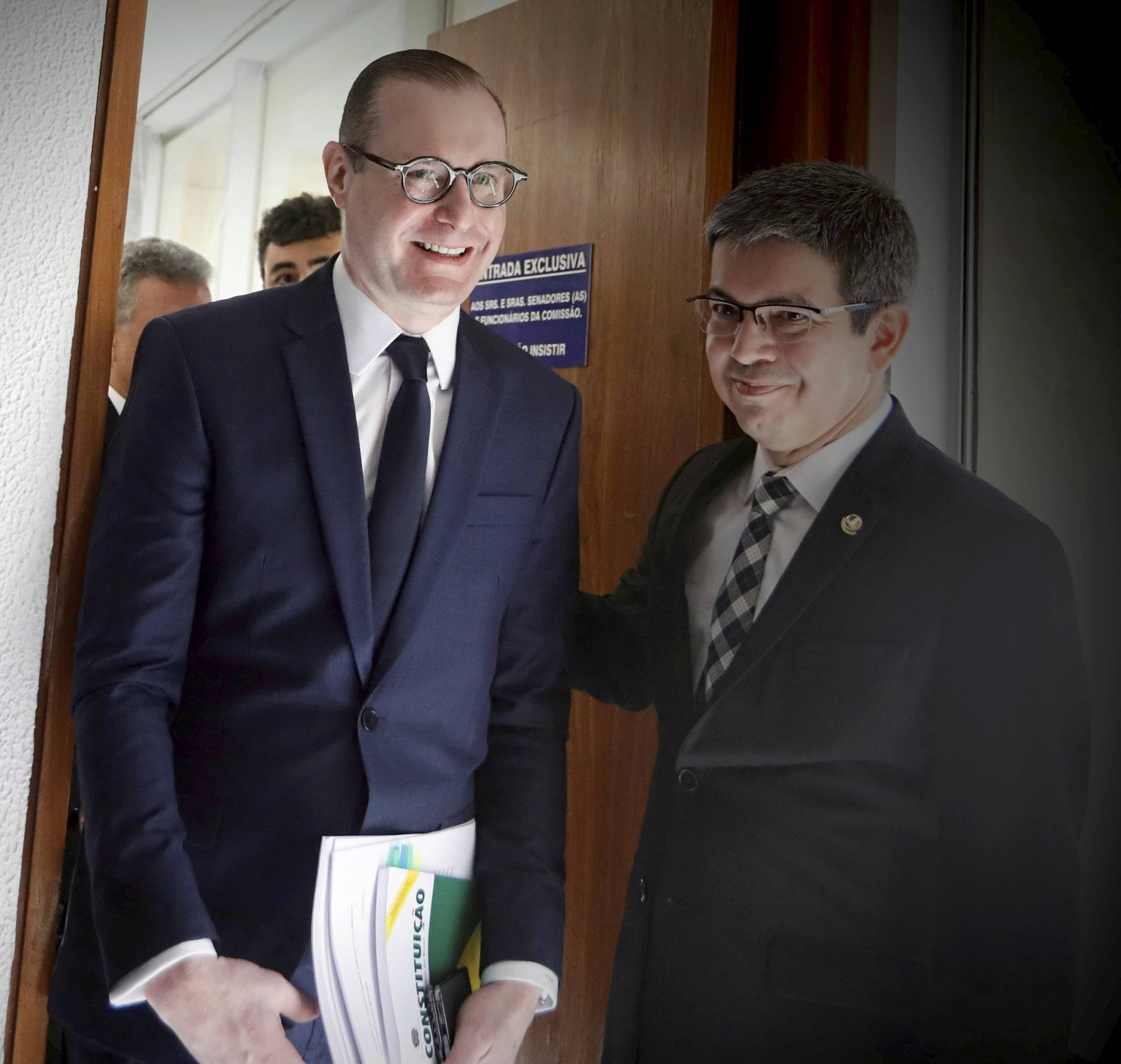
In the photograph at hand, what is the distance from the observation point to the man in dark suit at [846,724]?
119cm

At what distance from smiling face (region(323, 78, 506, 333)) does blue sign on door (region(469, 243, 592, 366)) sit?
798mm

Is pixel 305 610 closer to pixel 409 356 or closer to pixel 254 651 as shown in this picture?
pixel 254 651

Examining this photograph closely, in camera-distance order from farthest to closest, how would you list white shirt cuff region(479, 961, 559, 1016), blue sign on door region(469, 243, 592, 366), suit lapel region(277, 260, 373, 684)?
blue sign on door region(469, 243, 592, 366)
white shirt cuff region(479, 961, 559, 1016)
suit lapel region(277, 260, 373, 684)

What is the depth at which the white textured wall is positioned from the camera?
1073mm

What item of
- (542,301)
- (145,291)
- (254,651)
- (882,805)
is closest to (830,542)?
(882,805)

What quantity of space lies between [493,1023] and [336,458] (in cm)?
72

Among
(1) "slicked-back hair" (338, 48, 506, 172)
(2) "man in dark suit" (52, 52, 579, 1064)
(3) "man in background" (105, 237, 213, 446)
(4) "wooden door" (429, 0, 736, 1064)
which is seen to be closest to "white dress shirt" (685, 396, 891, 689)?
(2) "man in dark suit" (52, 52, 579, 1064)

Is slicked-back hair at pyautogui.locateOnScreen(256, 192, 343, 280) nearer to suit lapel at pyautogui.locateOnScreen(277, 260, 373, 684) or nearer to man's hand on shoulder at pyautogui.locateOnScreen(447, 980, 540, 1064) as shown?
suit lapel at pyautogui.locateOnScreen(277, 260, 373, 684)

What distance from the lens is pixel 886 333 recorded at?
136 cm

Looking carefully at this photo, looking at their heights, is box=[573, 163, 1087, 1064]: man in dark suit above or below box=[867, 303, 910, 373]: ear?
below

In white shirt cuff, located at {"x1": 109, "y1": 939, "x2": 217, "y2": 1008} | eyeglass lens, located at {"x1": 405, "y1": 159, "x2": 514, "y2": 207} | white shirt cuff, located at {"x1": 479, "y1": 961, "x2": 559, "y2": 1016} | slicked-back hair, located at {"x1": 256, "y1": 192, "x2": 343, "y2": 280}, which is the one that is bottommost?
white shirt cuff, located at {"x1": 479, "y1": 961, "x2": 559, "y2": 1016}

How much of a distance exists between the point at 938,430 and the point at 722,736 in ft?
1.86

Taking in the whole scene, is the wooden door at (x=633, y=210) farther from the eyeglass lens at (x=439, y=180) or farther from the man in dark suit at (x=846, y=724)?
the eyeglass lens at (x=439, y=180)

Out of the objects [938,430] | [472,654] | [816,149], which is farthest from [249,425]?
[816,149]
